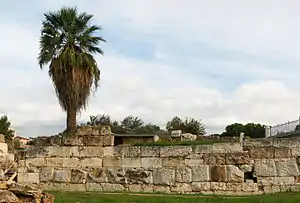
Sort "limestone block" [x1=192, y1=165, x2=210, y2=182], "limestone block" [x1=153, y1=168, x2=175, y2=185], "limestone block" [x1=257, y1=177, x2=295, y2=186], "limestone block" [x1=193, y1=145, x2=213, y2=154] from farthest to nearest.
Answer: "limestone block" [x1=193, y1=145, x2=213, y2=154]
"limestone block" [x1=153, y1=168, x2=175, y2=185]
"limestone block" [x1=192, y1=165, x2=210, y2=182]
"limestone block" [x1=257, y1=177, x2=295, y2=186]

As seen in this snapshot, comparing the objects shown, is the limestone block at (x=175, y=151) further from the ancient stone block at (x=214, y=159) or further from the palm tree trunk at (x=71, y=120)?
the palm tree trunk at (x=71, y=120)

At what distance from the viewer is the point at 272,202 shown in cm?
1462

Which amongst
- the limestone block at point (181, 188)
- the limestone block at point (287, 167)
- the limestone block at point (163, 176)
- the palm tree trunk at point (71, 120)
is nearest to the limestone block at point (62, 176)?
the palm tree trunk at point (71, 120)

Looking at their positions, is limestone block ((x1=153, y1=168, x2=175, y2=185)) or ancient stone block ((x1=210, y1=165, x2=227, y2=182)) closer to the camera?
ancient stone block ((x1=210, y1=165, x2=227, y2=182))

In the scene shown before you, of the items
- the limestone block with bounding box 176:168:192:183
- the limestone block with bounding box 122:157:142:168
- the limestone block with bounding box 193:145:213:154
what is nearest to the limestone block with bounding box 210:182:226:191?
the limestone block with bounding box 176:168:192:183

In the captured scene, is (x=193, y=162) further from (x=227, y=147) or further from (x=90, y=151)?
(x=90, y=151)

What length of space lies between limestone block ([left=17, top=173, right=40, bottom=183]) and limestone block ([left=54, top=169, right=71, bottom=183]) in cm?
78

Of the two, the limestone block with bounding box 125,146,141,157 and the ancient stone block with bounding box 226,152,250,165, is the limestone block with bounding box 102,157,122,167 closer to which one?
the limestone block with bounding box 125,146,141,157

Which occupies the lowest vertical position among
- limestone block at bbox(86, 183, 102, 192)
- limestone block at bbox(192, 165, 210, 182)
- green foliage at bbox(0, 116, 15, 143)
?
limestone block at bbox(86, 183, 102, 192)

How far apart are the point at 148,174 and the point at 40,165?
4356mm

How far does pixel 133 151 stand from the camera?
19094 millimetres

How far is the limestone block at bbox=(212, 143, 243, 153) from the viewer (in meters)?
18.7

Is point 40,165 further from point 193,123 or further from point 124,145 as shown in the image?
point 193,123

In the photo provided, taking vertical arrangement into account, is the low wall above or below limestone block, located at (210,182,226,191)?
above
